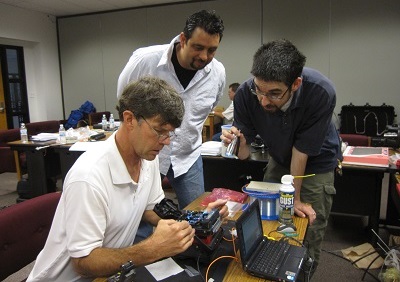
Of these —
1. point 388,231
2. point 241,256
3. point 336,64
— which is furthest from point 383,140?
point 336,64

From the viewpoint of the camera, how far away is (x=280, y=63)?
130 centimetres

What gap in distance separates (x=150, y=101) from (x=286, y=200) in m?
0.69

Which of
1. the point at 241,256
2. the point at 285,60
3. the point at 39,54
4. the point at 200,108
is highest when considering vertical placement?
the point at 39,54

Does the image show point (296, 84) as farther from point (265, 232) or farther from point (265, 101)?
point (265, 232)

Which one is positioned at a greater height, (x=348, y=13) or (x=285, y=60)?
(x=348, y=13)

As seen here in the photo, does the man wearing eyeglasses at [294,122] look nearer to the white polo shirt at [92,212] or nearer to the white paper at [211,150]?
the white polo shirt at [92,212]

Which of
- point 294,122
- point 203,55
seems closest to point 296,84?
point 294,122

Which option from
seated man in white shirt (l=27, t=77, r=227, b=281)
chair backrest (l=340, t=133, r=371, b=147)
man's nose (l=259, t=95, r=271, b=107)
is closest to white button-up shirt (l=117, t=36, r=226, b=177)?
man's nose (l=259, t=95, r=271, b=107)

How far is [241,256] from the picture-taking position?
1062 mm

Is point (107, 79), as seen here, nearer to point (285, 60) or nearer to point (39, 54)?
point (39, 54)

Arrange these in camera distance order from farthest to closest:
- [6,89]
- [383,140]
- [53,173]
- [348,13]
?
[6,89] → [348,13] → [53,173] → [383,140]

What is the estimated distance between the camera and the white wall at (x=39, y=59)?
6.31 meters

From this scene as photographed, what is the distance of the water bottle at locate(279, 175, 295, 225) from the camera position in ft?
4.49

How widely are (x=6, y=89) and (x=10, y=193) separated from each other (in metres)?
2.96
